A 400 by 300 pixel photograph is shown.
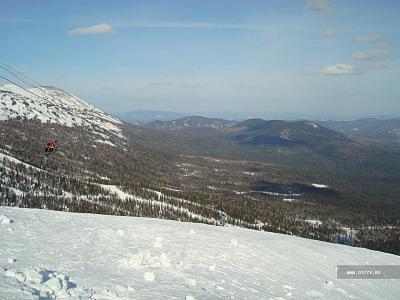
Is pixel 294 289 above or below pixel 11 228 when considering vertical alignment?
below

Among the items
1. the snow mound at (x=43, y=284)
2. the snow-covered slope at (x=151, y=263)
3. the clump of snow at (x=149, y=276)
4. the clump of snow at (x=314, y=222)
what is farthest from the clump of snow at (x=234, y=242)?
the clump of snow at (x=314, y=222)

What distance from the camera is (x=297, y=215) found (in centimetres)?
19075

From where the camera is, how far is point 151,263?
18.2 m

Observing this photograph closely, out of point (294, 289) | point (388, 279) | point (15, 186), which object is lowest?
point (15, 186)

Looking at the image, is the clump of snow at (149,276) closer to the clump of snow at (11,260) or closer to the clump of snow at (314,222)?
the clump of snow at (11,260)

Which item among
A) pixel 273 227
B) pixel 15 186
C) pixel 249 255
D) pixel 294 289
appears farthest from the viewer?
pixel 273 227

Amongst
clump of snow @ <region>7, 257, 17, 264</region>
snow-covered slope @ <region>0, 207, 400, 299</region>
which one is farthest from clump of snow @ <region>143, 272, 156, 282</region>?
clump of snow @ <region>7, 257, 17, 264</region>

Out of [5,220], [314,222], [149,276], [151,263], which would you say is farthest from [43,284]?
[314,222]

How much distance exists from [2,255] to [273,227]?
147 meters

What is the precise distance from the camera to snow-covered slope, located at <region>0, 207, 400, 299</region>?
13.9 m

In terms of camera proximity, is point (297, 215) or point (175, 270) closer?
point (175, 270)

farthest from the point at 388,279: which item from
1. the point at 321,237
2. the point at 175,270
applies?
the point at 321,237

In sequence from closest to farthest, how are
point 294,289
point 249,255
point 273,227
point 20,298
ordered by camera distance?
point 20,298
point 294,289
point 249,255
point 273,227

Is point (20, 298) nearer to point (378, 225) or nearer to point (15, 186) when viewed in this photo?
point (15, 186)
